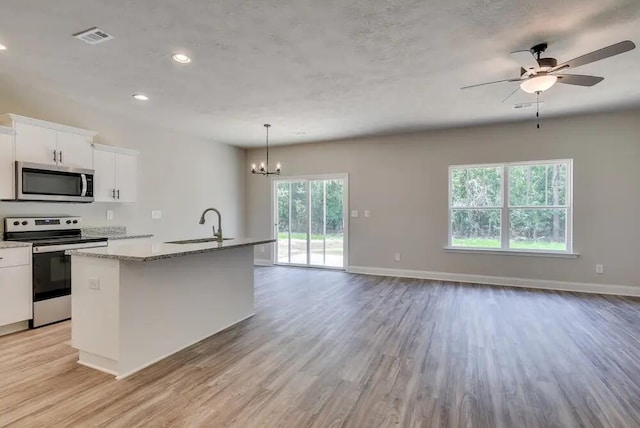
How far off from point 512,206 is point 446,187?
1.11 metres

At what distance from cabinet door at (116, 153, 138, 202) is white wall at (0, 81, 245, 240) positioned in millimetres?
265

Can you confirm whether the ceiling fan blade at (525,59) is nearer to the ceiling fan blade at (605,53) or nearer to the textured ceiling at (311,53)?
the textured ceiling at (311,53)

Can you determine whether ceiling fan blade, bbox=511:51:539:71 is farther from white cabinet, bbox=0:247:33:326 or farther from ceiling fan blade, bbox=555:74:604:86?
white cabinet, bbox=0:247:33:326

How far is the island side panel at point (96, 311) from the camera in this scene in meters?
2.53

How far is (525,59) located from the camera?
3164 mm

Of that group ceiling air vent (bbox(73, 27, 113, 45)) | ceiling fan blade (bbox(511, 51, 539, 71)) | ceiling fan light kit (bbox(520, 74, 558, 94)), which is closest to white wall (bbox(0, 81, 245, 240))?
ceiling air vent (bbox(73, 27, 113, 45))

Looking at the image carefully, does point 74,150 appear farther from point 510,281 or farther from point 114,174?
point 510,281

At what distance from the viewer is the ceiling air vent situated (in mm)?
2662

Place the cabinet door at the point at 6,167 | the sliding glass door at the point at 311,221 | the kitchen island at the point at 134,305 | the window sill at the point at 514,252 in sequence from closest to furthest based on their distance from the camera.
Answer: the kitchen island at the point at 134,305 → the cabinet door at the point at 6,167 → the window sill at the point at 514,252 → the sliding glass door at the point at 311,221

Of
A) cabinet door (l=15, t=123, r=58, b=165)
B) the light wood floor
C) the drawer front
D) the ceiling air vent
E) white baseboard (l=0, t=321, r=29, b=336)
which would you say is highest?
the ceiling air vent

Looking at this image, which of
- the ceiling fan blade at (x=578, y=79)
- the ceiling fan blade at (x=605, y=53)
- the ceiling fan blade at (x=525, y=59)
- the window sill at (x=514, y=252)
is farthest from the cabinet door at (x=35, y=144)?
the window sill at (x=514, y=252)

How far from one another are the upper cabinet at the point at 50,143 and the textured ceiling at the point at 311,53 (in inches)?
A: 19.1

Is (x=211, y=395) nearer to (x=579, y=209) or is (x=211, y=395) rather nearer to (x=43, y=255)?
(x=43, y=255)

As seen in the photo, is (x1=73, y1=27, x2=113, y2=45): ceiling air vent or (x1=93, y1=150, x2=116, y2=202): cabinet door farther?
(x1=93, y1=150, x2=116, y2=202): cabinet door
